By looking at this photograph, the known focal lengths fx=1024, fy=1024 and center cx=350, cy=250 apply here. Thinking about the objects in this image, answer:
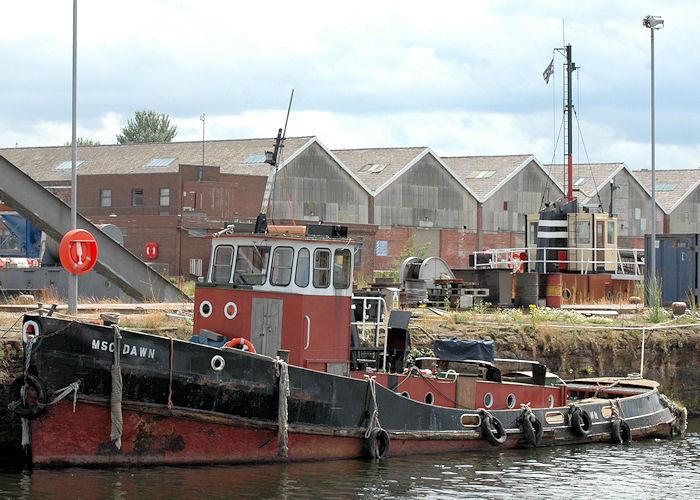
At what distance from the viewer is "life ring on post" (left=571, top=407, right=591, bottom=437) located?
60.5ft

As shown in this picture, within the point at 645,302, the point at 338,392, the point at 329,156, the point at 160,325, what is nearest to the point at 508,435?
the point at 338,392

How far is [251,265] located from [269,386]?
2012 millimetres

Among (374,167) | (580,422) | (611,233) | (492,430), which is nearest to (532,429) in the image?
(492,430)

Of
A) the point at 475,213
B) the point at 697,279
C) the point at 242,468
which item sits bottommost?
the point at 242,468

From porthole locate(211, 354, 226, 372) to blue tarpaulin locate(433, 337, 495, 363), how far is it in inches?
192

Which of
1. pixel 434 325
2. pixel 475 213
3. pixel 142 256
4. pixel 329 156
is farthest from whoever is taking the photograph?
pixel 475 213

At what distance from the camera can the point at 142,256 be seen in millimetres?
46344

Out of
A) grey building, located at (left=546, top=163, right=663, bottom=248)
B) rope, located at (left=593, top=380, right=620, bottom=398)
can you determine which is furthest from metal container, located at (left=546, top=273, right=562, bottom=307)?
grey building, located at (left=546, top=163, right=663, bottom=248)

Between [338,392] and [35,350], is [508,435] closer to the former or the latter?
[338,392]

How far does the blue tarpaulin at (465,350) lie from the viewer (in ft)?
57.3

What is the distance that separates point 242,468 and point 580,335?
12.5 metres

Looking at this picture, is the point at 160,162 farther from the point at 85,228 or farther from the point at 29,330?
the point at 29,330

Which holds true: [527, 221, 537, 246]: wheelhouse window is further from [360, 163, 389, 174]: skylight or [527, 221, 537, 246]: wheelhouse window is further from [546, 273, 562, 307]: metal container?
[360, 163, 389, 174]: skylight

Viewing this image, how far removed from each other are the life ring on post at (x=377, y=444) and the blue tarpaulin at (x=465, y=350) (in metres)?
2.58
